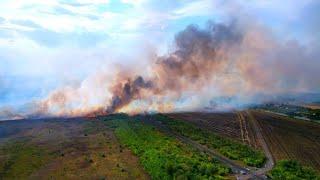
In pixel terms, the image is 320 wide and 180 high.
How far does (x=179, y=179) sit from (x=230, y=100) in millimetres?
84901

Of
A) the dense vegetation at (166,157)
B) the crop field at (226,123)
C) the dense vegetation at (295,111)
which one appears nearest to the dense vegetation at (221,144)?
the crop field at (226,123)

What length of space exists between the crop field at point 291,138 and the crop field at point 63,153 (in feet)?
75.2

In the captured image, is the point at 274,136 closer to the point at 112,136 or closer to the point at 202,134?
the point at 202,134

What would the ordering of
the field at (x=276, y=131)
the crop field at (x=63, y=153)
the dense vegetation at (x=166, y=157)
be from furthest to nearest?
the field at (x=276, y=131), the crop field at (x=63, y=153), the dense vegetation at (x=166, y=157)

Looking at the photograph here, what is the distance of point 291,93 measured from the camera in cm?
16262

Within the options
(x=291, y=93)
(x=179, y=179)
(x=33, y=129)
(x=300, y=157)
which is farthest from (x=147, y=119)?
(x=291, y=93)

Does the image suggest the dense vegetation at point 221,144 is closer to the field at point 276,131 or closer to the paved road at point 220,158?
the paved road at point 220,158

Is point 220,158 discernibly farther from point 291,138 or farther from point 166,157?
point 291,138

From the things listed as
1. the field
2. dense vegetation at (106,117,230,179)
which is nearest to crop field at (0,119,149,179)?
dense vegetation at (106,117,230,179)

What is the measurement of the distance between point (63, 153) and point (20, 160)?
254 inches

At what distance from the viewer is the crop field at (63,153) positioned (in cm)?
4972

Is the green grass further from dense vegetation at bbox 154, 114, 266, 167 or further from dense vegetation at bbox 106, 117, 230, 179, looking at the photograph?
dense vegetation at bbox 154, 114, 266, 167

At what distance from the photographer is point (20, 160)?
181ft

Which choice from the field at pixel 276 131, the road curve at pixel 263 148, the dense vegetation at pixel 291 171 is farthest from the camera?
the field at pixel 276 131
